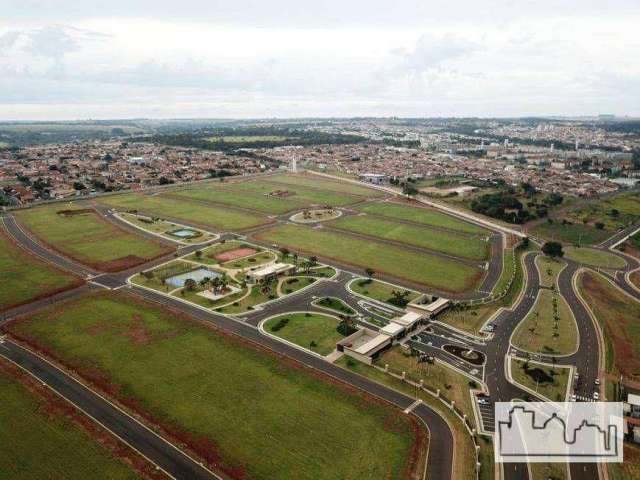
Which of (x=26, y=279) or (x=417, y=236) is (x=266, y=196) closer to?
(x=417, y=236)

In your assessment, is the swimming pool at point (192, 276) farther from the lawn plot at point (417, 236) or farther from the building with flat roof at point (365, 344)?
the lawn plot at point (417, 236)

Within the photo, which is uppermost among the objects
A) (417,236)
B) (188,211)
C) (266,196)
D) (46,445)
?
(46,445)

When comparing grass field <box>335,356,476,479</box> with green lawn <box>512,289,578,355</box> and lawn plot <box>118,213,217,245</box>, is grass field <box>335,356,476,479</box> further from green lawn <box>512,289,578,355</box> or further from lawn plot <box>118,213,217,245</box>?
lawn plot <box>118,213,217,245</box>

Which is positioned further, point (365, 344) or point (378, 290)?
point (378, 290)

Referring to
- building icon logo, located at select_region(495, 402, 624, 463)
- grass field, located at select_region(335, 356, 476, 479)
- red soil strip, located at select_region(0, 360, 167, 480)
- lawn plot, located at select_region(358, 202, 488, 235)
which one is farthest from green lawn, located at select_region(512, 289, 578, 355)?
red soil strip, located at select_region(0, 360, 167, 480)

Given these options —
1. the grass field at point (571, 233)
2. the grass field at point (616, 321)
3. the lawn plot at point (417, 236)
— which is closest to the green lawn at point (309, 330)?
→ the grass field at point (616, 321)

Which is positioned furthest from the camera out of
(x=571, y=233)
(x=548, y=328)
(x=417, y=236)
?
(x=571, y=233)

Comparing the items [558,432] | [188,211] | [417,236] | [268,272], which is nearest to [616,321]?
[558,432]
